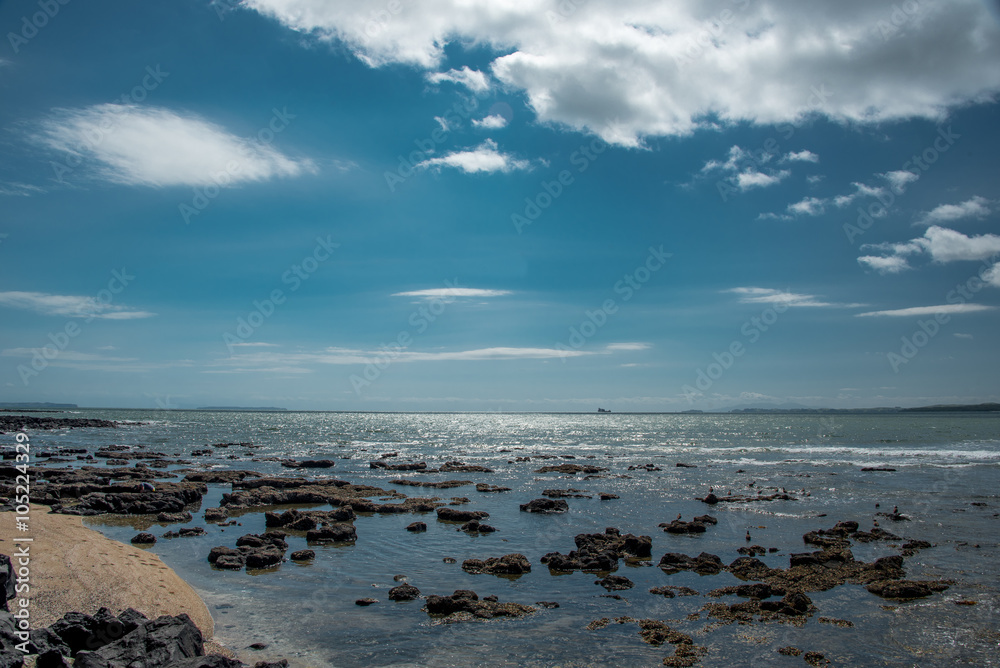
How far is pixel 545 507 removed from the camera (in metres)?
32.7

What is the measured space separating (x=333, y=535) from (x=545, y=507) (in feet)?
42.0

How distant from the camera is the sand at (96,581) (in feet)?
45.1

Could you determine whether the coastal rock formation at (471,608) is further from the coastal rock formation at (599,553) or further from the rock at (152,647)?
the rock at (152,647)

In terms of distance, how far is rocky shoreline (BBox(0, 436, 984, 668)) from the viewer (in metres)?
15.8

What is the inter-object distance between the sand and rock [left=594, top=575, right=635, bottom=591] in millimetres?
11373

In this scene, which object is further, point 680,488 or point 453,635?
point 680,488

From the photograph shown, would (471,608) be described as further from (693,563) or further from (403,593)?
(693,563)

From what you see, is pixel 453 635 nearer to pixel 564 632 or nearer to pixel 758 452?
pixel 564 632

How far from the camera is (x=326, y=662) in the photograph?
12.7m

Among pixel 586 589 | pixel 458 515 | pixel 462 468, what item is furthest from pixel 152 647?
pixel 462 468

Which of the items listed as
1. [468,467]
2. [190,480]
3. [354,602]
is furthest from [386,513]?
[468,467]

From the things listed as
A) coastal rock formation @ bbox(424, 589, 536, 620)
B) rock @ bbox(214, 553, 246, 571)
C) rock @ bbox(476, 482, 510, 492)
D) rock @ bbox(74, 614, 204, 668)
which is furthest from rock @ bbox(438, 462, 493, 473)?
rock @ bbox(74, 614, 204, 668)

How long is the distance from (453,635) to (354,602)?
12.6 ft

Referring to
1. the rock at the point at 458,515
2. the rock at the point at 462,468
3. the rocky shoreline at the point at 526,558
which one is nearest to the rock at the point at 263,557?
the rocky shoreline at the point at 526,558
